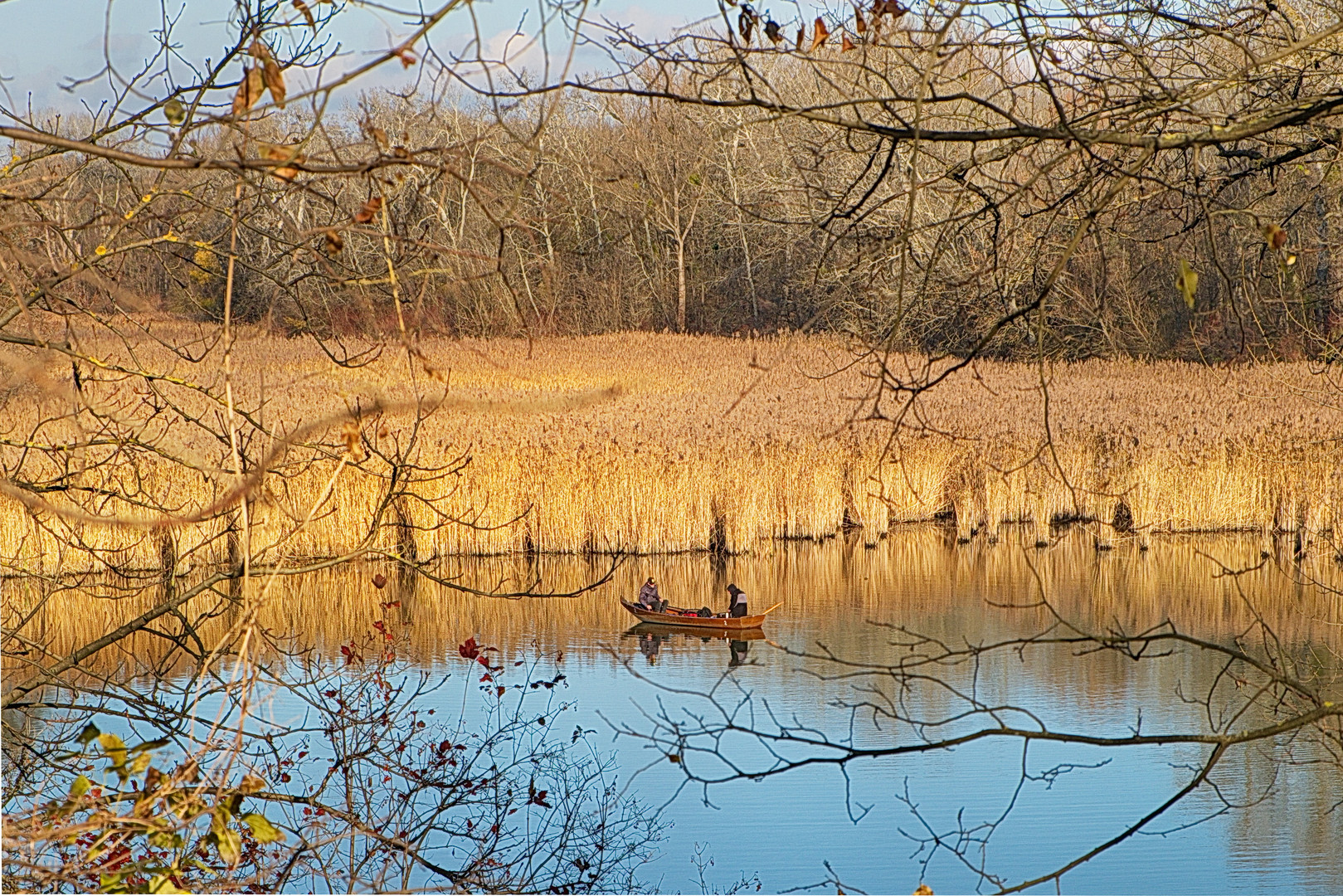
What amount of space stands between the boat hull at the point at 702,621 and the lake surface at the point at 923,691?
0.13 meters

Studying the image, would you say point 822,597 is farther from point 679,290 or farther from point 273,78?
point 679,290

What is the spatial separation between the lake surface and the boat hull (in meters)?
0.13

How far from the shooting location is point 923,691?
8508 millimetres

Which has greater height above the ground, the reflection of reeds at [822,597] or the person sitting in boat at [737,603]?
the person sitting in boat at [737,603]

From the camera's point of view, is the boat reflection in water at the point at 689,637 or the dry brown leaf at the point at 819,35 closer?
the dry brown leaf at the point at 819,35

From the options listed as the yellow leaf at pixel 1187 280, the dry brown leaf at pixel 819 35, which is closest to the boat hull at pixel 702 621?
the dry brown leaf at pixel 819 35

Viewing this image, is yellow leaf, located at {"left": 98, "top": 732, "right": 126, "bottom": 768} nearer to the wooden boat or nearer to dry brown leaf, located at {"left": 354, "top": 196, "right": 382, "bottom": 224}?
dry brown leaf, located at {"left": 354, "top": 196, "right": 382, "bottom": 224}

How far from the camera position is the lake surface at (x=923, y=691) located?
248 inches

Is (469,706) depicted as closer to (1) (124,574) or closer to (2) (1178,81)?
(1) (124,574)

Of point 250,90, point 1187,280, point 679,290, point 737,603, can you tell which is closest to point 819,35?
point 1187,280

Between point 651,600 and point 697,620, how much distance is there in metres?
0.35

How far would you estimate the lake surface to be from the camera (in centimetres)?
629

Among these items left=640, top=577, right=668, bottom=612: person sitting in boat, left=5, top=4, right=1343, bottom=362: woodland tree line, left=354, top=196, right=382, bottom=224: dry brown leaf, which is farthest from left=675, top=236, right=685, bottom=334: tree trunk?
left=354, top=196, right=382, bottom=224: dry brown leaf

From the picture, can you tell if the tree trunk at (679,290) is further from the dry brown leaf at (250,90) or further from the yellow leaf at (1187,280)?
the dry brown leaf at (250,90)
